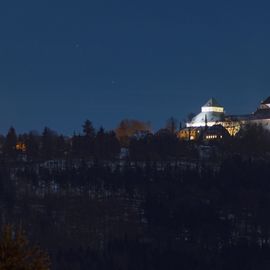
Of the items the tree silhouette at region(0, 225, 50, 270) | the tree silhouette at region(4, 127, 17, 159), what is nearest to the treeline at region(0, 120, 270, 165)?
the tree silhouette at region(4, 127, 17, 159)

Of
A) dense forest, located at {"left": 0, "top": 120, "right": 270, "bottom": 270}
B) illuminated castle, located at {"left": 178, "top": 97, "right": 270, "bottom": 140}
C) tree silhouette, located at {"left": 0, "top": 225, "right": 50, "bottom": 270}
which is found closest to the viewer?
tree silhouette, located at {"left": 0, "top": 225, "right": 50, "bottom": 270}

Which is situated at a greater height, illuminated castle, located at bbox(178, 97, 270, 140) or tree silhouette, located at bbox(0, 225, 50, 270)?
illuminated castle, located at bbox(178, 97, 270, 140)

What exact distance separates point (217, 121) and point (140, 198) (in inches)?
1773

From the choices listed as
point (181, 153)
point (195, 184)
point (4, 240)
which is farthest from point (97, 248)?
point (4, 240)

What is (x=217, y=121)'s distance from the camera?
5719 inches

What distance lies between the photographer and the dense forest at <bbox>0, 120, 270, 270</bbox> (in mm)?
82625

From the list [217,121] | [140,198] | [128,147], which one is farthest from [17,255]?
[217,121]

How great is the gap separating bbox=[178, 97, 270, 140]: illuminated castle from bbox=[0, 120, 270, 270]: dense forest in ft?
23.7

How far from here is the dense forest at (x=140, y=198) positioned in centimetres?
8262

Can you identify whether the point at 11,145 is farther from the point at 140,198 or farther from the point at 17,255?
the point at 17,255

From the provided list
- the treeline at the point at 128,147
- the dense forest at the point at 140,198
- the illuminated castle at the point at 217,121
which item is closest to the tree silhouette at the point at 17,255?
the dense forest at the point at 140,198

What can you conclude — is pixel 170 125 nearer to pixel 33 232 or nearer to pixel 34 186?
pixel 34 186

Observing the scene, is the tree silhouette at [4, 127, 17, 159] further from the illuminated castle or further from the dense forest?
the illuminated castle

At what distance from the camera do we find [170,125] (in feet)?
484
